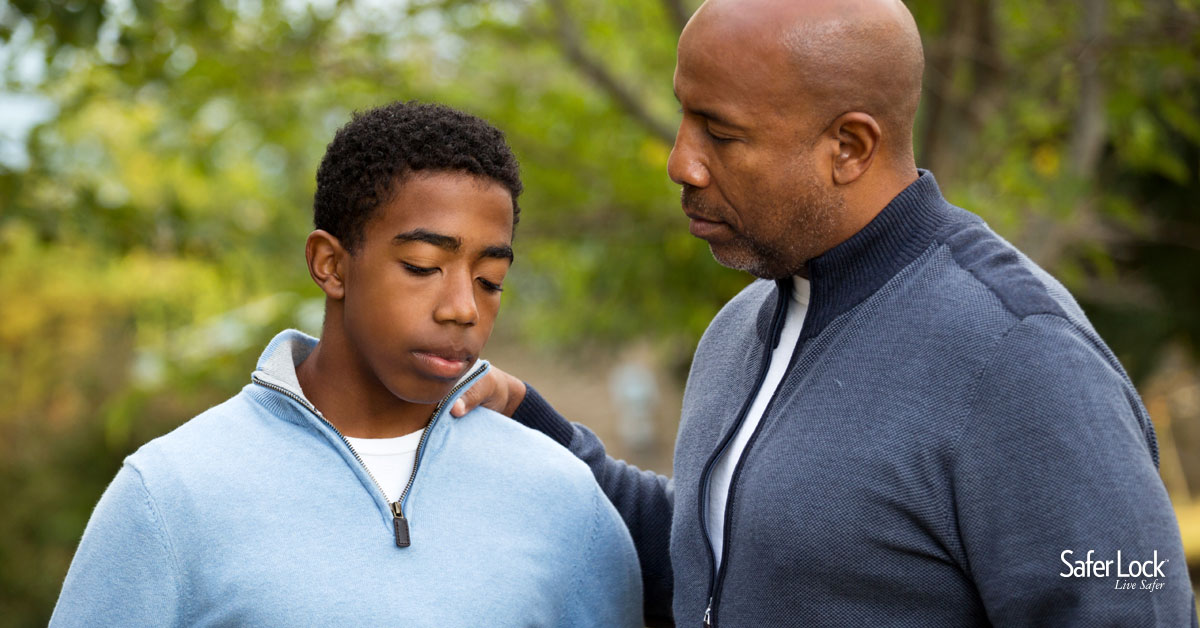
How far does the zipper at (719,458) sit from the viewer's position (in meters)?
2.17

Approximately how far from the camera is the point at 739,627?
2.09m

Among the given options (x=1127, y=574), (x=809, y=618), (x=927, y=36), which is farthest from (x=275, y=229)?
(x=1127, y=574)

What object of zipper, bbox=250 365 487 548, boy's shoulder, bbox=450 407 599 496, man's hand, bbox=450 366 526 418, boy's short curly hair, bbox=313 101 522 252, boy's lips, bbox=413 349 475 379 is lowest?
zipper, bbox=250 365 487 548

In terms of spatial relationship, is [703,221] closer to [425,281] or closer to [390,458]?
[425,281]

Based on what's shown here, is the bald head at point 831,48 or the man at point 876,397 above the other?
the bald head at point 831,48

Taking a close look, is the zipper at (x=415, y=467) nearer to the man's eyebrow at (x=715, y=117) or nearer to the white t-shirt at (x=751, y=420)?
the white t-shirt at (x=751, y=420)

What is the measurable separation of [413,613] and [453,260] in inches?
22.5

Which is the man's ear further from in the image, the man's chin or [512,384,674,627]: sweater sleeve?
[512,384,674,627]: sweater sleeve

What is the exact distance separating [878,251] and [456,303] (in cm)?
72

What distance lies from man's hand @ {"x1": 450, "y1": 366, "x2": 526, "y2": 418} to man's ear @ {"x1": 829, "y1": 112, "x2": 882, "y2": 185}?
796 millimetres

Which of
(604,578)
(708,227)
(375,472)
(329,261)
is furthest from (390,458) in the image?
(708,227)

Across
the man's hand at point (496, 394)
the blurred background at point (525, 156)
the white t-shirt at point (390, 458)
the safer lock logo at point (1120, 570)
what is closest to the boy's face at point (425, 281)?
the white t-shirt at point (390, 458)

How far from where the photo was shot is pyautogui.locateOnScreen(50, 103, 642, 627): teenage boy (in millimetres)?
1891

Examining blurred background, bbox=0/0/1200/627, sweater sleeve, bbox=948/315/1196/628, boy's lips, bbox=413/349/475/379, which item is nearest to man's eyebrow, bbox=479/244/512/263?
boy's lips, bbox=413/349/475/379
